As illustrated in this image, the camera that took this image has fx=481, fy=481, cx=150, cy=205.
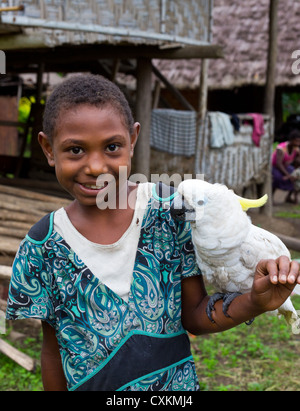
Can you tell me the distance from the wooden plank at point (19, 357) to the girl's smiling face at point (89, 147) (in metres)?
2.45

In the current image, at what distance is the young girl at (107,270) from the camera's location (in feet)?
4.51

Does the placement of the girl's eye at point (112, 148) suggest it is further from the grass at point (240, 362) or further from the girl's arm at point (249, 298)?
the grass at point (240, 362)

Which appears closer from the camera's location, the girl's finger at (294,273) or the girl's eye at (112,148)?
the girl's finger at (294,273)

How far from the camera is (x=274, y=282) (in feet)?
3.90

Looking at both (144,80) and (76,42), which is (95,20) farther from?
(144,80)

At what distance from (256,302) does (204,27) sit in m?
5.81

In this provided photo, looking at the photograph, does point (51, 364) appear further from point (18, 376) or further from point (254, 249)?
point (18, 376)

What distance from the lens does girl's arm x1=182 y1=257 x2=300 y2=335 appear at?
1.20 meters

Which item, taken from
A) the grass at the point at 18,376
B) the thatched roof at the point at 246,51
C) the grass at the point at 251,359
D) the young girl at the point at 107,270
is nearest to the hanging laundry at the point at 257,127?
the thatched roof at the point at 246,51

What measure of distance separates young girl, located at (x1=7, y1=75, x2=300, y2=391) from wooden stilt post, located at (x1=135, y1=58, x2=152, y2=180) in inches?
191

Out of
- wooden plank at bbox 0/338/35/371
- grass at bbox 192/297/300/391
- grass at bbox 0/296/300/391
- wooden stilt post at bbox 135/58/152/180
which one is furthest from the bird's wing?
wooden stilt post at bbox 135/58/152/180

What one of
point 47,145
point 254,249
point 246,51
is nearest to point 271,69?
point 246,51

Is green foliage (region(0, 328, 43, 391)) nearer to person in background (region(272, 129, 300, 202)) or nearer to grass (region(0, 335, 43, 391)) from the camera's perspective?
grass (region(0, 335, 43, 391))
